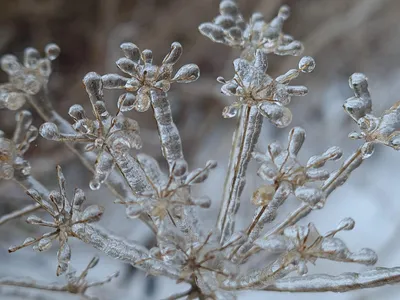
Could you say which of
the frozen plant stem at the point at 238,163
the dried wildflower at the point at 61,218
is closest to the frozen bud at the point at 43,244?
the dried wildflower at the point at 61,218

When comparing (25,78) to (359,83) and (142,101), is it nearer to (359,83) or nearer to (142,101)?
(142,101)

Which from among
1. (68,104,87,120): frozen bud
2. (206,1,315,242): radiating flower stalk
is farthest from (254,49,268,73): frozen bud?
(68,104,87,120): frozen bud

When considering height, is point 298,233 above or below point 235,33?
below

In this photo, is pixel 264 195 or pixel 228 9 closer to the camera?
pixel 264 195

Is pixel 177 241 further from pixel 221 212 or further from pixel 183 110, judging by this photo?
pixel 183 110

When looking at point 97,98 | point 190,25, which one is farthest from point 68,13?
point 97,98

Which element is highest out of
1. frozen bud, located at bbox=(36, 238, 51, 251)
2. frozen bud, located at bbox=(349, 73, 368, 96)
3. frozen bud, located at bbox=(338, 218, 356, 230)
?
frozen bud, located at bbox=(349, 73, 368, 96)

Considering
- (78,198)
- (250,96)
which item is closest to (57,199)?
(78,198)

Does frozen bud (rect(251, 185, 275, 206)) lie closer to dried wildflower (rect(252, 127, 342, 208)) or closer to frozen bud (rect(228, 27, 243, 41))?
dried wildflower (rect(252, 127, 342, 208))
